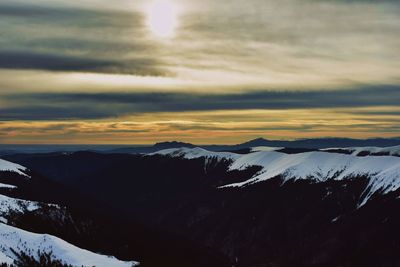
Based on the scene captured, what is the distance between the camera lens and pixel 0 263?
630 ft
